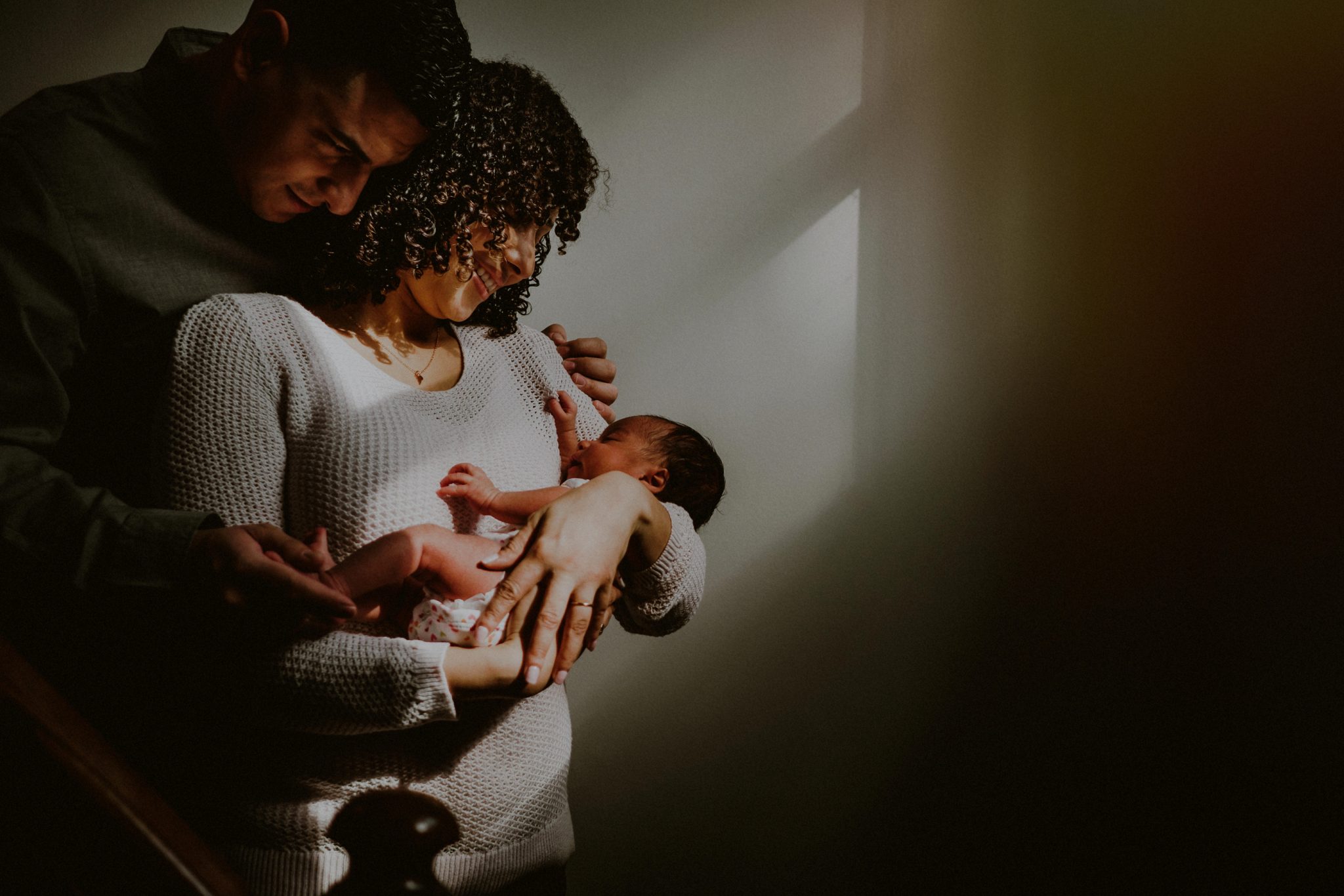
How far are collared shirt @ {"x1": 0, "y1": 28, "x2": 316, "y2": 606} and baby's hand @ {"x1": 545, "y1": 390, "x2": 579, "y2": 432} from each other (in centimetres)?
40

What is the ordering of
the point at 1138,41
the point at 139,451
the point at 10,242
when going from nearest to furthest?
the point at 10,242 → the point at 139,451 → the point at 1138,41

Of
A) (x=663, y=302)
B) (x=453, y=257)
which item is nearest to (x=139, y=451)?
(x=453, y=257)

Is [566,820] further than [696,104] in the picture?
No

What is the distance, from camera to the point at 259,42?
99cm

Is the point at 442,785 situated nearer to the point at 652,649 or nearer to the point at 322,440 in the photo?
the point at 322,440

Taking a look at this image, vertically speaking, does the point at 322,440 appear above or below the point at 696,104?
below

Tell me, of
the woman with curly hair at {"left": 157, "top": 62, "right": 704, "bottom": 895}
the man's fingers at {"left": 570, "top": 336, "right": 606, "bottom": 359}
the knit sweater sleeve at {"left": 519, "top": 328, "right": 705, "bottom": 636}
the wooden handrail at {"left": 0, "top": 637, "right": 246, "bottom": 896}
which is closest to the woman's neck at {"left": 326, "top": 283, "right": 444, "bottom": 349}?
the woman with curly hair at {"left": 157, "top": 62, "right": 704, "bottom": 895}

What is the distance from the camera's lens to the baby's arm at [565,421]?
125 cm

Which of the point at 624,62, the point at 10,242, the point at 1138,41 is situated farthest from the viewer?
the point at 1138,41

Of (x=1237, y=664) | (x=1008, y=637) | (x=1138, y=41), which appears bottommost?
(x=1008, y=637)

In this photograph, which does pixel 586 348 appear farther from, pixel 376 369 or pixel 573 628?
pixel 573 628

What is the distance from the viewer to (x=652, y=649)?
1709 millimetres

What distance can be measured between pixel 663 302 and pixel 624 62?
452mm

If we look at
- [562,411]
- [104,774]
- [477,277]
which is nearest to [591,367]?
[562,411]
